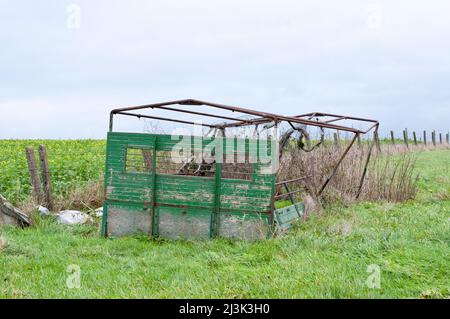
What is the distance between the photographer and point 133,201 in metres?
8.84

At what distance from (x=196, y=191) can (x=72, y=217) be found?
3.15m

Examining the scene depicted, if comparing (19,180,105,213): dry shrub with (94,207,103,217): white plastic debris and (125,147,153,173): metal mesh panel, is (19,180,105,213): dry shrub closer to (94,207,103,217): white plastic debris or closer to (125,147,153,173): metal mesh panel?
(94,207,103,217): white plastic debris

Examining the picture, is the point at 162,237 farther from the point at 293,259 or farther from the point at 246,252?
the point at 293,259

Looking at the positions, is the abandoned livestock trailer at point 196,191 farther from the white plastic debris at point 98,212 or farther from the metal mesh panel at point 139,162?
the white plastic debris at point 98,212

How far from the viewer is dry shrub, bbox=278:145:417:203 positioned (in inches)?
448

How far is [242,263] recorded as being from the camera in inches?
265

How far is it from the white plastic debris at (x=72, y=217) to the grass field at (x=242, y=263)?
48 centimetres

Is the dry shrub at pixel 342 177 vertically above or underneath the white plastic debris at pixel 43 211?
above

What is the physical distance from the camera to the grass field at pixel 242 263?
5.59m

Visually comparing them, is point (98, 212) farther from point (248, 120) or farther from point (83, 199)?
point (248, 120)

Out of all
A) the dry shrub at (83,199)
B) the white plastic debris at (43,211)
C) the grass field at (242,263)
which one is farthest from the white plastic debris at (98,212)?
the grass field at (242,263)

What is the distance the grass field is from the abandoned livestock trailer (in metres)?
0.37
